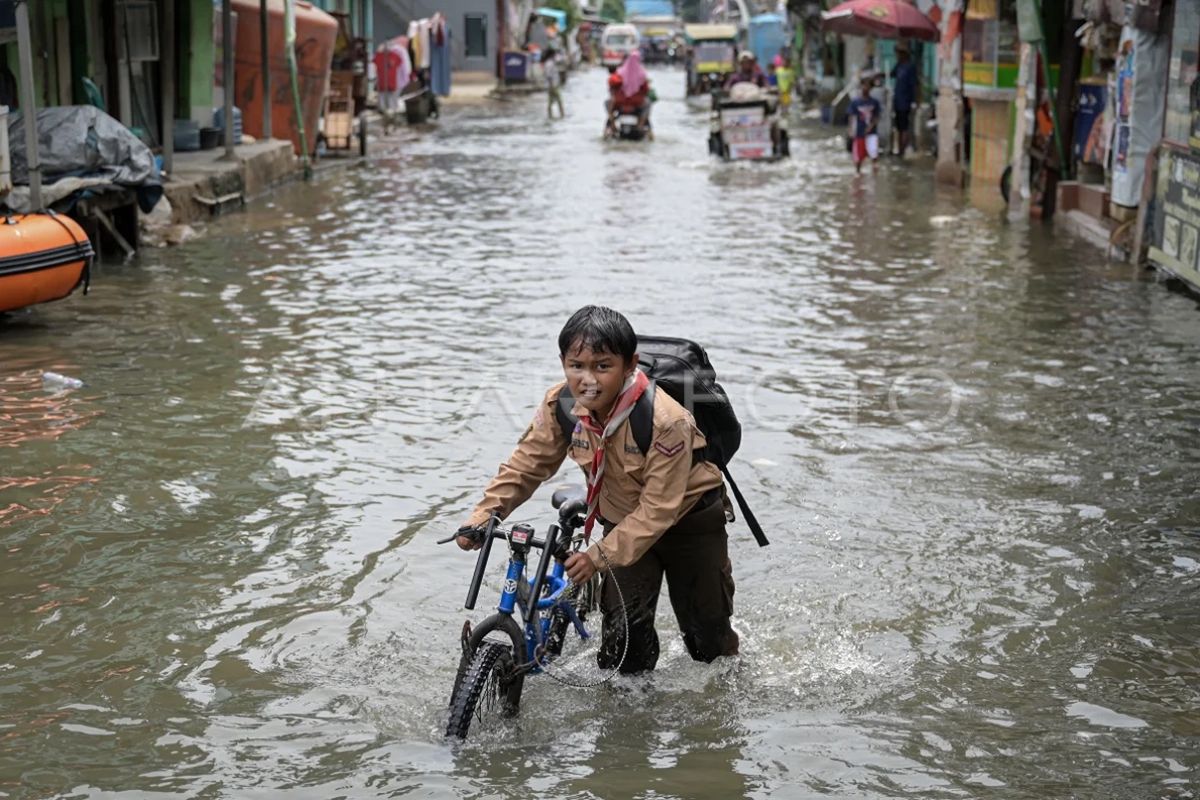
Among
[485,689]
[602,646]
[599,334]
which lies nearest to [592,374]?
[599,334]

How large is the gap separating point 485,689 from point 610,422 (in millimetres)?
909

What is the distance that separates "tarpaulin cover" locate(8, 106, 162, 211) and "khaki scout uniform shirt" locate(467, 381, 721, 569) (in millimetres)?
9894

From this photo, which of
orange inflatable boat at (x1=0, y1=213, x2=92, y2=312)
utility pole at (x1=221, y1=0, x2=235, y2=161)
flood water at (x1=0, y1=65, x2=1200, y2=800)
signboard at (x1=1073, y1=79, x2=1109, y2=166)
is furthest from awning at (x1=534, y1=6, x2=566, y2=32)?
orange inflatable boat at (x1=0, y1=213, x2=92, y2=312)

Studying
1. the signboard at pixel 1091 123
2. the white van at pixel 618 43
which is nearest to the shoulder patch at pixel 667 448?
the signboard at pixel 1091 123

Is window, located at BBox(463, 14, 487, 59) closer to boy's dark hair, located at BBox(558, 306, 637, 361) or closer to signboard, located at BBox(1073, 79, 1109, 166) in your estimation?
signboard, located at BBox(1073, 79, 1109, 166)

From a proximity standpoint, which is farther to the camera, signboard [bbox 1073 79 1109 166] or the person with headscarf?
the person with headscarf

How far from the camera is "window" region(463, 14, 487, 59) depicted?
61312 mm

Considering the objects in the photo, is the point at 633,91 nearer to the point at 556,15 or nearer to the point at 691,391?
the point at 691,391

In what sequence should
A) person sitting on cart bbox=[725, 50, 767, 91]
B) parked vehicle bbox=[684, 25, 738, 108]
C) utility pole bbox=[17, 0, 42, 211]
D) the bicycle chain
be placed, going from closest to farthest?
1. the bicycle chain
2. utility pole bbox=[17, 0, 42, 211]
3. person sitting on cart bbox=[725, 50, 767, 91]
4. parked vehicle bbox=[684, 25, 738, 108]

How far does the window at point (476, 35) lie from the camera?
61.3 metres

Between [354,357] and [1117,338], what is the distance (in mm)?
5495

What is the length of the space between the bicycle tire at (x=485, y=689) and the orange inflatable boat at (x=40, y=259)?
744 cm

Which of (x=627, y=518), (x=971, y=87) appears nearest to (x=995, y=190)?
(x=971, y=87)

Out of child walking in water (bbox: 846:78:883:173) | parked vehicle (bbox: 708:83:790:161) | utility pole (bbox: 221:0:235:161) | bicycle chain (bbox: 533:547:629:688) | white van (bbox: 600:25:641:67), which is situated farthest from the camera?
white van (bbox: 600:25:641:67)
